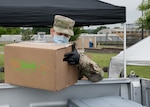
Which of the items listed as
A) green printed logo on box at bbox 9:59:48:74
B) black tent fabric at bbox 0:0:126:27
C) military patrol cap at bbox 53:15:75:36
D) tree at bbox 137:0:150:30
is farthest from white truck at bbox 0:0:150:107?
tree at bbox 137:0:150:30

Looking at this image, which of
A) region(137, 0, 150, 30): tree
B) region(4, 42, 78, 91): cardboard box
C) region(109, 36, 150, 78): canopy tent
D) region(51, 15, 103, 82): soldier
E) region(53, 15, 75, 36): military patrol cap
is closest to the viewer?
region(4, 42, 78, 91): cardboard box

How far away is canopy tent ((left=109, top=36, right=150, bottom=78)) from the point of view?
4.55m

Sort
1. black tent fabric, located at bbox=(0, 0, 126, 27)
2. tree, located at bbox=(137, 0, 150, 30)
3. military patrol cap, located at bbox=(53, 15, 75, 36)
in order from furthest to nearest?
tree, located at bbox=(137, 0, 150, 30) → black tent fabric, located at bbox=(0, 0, 126, 27) → military patrol cap, located at bbox=(53, 15, 75, 36)

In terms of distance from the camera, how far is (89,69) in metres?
3.78

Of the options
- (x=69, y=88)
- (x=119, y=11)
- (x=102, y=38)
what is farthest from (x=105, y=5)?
(x=102, y=38)

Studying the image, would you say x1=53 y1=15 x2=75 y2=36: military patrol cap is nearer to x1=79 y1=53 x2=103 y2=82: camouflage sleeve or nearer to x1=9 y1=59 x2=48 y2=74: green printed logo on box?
x1=79 y1=53 x2=103 y2=82: camouflage sleeve

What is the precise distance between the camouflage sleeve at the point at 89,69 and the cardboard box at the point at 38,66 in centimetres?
15

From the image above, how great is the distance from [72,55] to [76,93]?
27.2 inches

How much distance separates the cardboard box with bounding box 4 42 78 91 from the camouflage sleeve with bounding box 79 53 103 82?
15 centimetres

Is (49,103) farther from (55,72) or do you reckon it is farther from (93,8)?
(93,8)

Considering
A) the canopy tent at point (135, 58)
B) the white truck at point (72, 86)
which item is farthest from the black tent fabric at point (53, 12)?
A: the canopy tent at point (135, 58)

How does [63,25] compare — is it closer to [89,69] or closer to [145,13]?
[89,69]

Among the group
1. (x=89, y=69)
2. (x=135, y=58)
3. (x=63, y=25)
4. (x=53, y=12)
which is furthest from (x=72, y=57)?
(x=135, y=58)

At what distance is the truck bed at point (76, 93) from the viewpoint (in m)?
3.94
